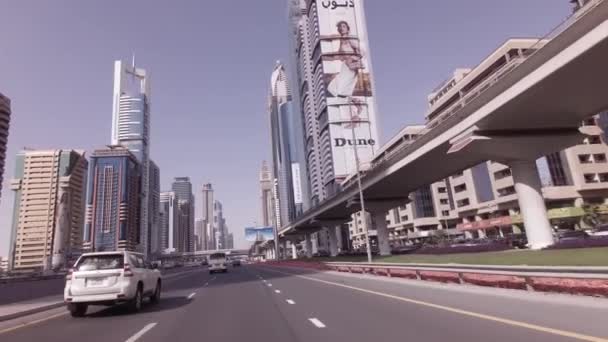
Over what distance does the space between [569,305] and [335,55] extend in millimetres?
155167

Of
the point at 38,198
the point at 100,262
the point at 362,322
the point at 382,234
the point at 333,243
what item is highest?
the point at 38,198

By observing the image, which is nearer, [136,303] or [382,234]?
[136,303]

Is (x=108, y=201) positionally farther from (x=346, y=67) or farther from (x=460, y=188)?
(x=460, y=188)

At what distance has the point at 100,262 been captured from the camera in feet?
41.0

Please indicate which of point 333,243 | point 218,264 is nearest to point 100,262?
point 218,264

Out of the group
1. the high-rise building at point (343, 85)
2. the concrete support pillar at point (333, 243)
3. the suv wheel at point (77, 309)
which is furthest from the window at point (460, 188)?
the suv wheel at point (77, 309)

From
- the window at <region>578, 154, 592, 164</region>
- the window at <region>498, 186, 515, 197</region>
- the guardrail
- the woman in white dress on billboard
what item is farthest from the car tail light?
the woman in white dress on billboard

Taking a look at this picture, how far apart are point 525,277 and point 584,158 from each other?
71.1 meters

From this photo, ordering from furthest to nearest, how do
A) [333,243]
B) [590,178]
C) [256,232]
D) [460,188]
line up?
[256,232] < [460,188] < [333,243] < [590,178]

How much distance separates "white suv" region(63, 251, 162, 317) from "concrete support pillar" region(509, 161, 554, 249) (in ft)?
79.2

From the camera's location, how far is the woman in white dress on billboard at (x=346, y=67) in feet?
512

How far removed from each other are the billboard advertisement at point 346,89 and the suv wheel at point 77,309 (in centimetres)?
14084

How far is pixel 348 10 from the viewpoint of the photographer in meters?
165

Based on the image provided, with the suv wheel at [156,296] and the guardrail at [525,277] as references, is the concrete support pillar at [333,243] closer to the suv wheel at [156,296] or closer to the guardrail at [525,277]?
the guardrail at [525,277]
